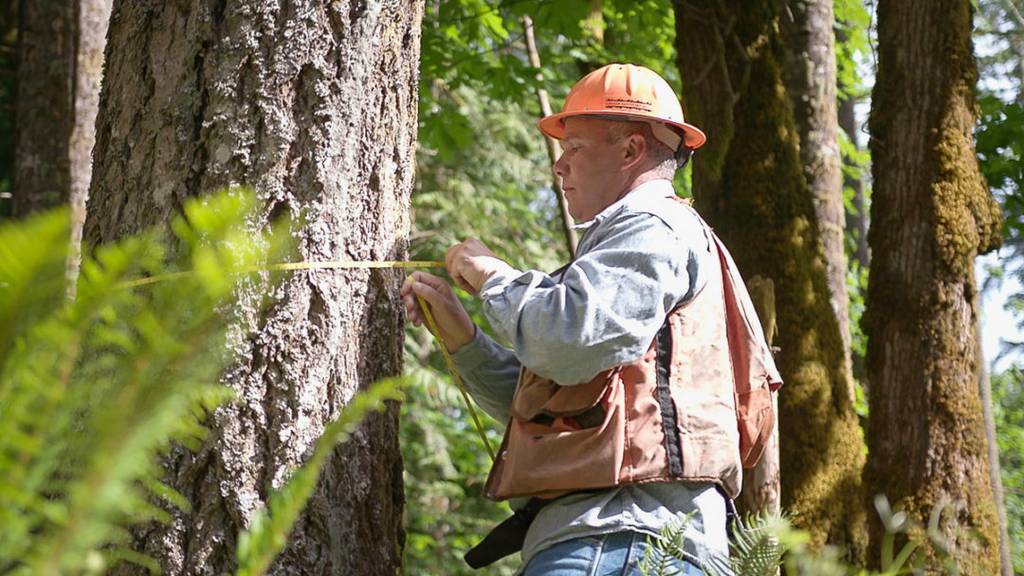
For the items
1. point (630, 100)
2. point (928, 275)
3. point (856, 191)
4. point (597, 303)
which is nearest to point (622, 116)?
point (630, 100)

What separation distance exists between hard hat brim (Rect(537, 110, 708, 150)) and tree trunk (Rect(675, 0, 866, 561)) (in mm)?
2871

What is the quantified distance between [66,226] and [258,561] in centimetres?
32

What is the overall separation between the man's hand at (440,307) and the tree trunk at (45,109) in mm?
4715

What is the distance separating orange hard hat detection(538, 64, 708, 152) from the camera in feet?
9.11

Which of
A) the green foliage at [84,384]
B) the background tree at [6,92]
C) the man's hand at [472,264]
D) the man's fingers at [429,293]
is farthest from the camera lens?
the background tree at [6,92]

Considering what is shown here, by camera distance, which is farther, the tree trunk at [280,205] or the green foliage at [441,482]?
the green foliage at [441,482]

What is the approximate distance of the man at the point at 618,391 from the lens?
2.34 m

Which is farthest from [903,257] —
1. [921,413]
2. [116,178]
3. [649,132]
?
[116,178]

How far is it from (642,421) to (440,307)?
2.00 ft

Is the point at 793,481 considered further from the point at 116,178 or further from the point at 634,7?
the point at 116,178

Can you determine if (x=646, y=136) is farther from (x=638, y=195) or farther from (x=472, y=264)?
(x=472, y=264)

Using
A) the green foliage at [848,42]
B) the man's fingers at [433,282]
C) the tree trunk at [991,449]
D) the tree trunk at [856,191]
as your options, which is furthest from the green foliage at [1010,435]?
the man's fingers at [433,282]

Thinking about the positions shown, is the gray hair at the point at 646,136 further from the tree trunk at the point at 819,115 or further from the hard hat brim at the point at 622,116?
the tree trunk at the point at 819,115

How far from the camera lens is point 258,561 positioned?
0.83 meters
